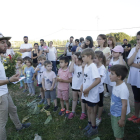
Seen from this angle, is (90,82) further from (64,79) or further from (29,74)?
(29,74)

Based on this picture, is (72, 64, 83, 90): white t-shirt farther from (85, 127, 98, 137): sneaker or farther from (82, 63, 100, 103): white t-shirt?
(85, 127, 98, 137): sneaker

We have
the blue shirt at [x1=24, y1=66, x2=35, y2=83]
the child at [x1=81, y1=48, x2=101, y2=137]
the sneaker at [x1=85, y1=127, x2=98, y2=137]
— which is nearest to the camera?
the child at [x1=81, y1=48, x2=101, y2=137]

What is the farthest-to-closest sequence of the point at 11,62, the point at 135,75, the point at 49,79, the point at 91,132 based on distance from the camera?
the point at 11,62 < the point at 49,79 < the point at 135,75 < the point at 91,132

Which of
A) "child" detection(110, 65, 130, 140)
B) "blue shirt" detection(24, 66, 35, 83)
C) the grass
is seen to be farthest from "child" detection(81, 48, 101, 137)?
"blue shirt" detection(24, 66, 35, 83)

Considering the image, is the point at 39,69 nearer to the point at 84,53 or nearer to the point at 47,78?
the point at 47,78

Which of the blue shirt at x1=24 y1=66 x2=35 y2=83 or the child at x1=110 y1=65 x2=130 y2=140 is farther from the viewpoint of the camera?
the blue shirt at x1=24 y1=66 x2=35 y2=83

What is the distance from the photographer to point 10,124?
10.6 feet

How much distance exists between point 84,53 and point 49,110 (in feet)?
7.35

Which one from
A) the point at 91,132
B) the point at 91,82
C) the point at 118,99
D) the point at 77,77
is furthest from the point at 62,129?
the point at 118,99

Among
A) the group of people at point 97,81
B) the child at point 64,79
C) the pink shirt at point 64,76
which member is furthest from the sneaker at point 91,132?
the pink shirt at point 64,76

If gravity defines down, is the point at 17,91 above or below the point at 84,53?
below

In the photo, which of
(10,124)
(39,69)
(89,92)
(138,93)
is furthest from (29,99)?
(138,93)

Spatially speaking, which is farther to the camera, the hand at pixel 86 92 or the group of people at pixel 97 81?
the hand at pixel 86 92

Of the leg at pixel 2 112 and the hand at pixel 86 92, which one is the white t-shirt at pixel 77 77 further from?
the leg at pixel 2 112
